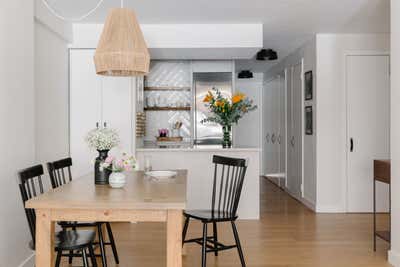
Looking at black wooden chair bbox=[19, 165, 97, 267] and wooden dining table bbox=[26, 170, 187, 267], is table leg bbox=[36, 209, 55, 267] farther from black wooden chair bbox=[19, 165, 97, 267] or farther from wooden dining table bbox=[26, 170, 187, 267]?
black wooden chair bbox=[19, 165, 97, 267]

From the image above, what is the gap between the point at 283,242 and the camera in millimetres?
4152

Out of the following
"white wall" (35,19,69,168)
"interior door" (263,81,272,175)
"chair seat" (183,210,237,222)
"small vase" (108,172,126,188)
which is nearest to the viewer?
"small vase" (108,172,126,188)

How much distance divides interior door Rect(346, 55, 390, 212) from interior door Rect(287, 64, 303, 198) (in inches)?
35.9

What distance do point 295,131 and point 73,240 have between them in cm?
486

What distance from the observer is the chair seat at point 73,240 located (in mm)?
2467

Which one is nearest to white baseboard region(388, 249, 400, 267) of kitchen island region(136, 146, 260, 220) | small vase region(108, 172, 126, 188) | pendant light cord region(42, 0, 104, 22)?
kitchen island region(136, 146, 260, 220)

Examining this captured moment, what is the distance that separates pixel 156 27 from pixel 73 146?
1853 millimetres

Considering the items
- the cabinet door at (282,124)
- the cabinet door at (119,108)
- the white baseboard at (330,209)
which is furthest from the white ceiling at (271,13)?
the white baseboard at (330,209)

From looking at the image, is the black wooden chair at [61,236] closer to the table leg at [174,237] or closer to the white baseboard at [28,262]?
the table leg at [174,237]

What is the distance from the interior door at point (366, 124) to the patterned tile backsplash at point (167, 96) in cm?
263

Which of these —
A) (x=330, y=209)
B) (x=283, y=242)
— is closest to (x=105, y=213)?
(x=283, y=242)

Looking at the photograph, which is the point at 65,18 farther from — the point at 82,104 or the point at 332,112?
the point at 332,112

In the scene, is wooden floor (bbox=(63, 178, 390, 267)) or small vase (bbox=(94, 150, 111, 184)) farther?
wooden floor (bbox=(63, 178, 390, 267))

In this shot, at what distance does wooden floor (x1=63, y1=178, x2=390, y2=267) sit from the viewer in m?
3.58
